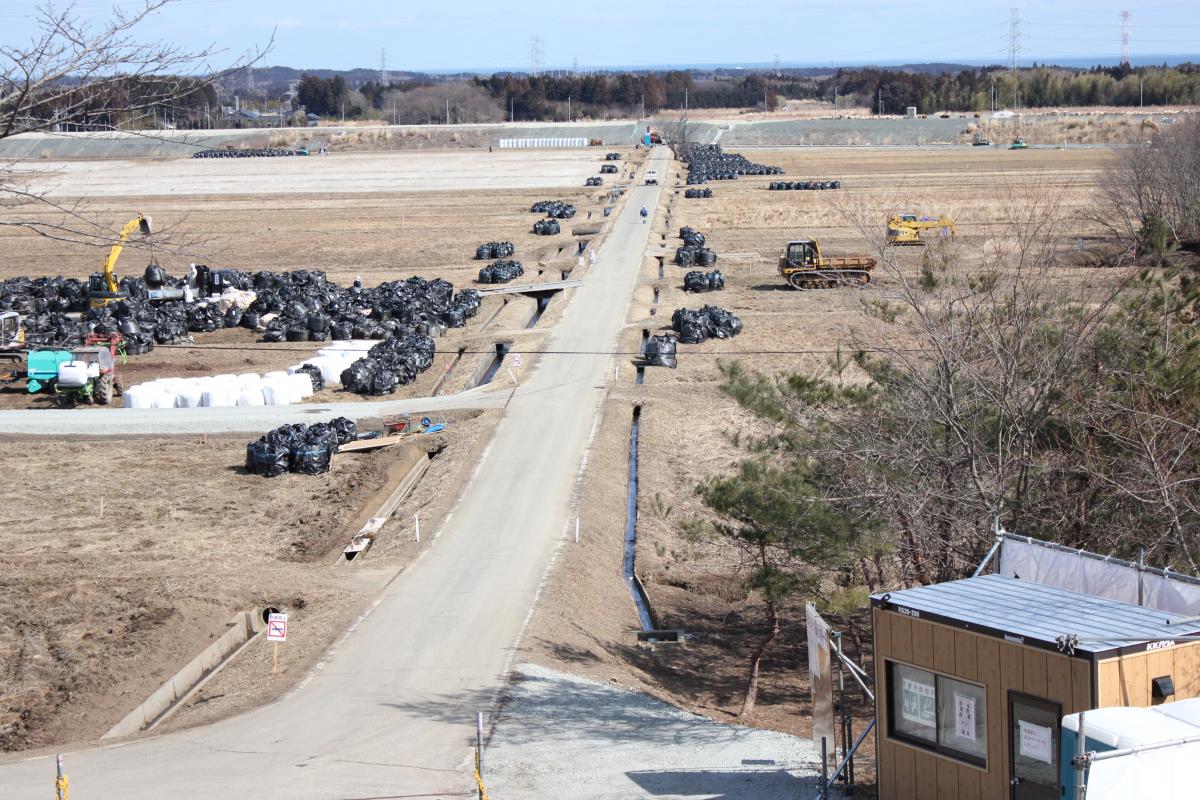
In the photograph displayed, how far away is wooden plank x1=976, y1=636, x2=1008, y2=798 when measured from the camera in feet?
33.7

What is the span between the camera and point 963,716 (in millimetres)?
10703

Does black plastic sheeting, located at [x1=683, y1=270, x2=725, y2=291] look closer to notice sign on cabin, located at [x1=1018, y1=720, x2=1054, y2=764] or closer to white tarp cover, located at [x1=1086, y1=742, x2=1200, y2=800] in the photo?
notice sign on cabin, located at [x1=1018, y1=720, x2=1054, y2=764]

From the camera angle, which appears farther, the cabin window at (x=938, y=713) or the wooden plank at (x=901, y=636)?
the wooden plank at (x=901, y=636)

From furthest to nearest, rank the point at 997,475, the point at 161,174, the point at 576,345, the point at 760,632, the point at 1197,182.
A: the point at 161,174 → the point at 1197,182 → the point at 576,345 → the point at 760,632 → the point at 997,475

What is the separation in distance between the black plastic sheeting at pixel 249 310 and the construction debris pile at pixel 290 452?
1223 centimetres

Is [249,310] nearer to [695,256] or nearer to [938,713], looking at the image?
[695,256]

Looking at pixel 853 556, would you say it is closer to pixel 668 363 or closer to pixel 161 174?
pixel 668 363

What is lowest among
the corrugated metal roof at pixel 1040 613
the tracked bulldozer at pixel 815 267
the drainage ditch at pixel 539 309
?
the drainage ditch at pixel 539 309

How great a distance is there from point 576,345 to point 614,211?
134 feet

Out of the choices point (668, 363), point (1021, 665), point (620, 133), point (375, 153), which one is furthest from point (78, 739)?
point (620, 133)

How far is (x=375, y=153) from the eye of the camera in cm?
16100

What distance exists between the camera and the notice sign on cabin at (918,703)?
11.0 meters

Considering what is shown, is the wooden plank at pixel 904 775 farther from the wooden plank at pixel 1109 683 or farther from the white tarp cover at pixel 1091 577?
the white tarp cover at pixel 1091 577

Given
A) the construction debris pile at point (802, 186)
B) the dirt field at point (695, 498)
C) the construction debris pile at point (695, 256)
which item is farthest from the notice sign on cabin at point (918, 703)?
the construction debris pile at point (802, 186)
